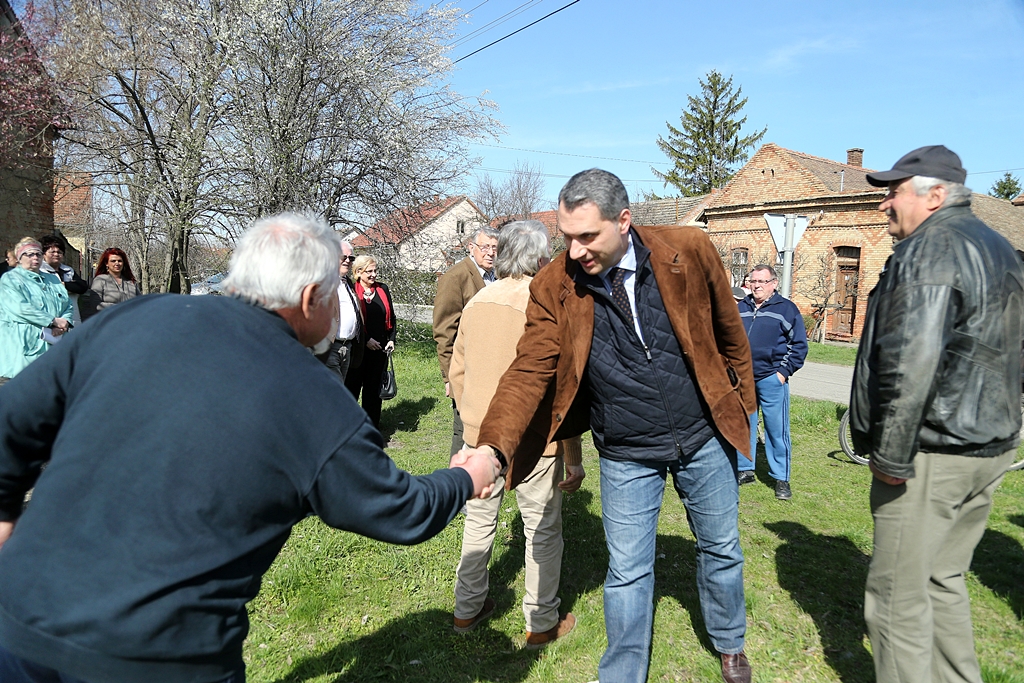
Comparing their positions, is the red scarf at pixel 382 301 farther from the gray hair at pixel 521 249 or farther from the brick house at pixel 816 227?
the brick house at pixel 816 227

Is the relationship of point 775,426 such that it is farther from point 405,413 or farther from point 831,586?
point 405,413

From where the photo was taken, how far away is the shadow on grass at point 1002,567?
4.33 metres

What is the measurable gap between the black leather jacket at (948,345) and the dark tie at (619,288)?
96 centimetres

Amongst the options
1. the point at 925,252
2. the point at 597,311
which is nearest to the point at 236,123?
the point at 597,311

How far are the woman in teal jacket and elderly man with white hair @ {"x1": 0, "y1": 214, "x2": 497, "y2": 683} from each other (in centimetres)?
578

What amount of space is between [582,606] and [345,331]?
3275 mm

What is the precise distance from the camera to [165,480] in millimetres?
1579

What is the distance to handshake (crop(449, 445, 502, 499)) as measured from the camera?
249cm

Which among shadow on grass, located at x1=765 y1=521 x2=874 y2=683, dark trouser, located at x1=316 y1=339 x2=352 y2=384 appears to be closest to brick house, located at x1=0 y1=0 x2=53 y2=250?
dark trouser, located at x1=316 y1=339 x2=352 y2=384

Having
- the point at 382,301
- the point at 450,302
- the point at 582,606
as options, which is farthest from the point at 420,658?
the point at 382,301

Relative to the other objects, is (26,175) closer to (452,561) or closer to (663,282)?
(452,561)

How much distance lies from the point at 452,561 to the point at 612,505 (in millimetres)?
1784

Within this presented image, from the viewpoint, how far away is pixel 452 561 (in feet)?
15.1

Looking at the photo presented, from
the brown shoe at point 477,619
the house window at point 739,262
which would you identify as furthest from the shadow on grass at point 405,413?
the house window at point 739,262
